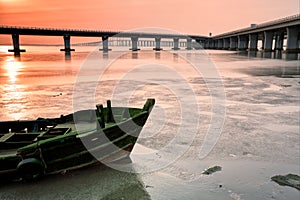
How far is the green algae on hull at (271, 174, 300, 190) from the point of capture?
22.1ft

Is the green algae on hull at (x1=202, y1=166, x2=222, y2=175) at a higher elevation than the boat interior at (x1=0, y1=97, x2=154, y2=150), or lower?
lower

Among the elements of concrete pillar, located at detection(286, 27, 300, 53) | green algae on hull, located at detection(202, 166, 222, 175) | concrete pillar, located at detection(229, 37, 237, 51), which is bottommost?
green algae on hull, located at detection(202, 166, 222, 175)

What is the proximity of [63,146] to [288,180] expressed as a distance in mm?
5662

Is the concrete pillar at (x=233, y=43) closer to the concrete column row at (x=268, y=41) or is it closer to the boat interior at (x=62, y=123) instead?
the concrete column row at (x=268, y=41)

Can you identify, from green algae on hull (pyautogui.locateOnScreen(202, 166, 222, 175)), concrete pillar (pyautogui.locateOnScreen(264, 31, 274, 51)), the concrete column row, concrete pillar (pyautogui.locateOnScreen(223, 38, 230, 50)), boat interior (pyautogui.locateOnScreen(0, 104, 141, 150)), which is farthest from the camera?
concrete pillar (pyautogui.locateOnScreen(223, 38, 230, 50))

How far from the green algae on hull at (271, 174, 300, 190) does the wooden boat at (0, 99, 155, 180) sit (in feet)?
12.6

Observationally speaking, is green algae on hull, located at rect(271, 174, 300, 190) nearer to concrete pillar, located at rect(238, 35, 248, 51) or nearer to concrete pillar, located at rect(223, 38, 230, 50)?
concrete pillar, located at rect(238, 35, 248, 51)

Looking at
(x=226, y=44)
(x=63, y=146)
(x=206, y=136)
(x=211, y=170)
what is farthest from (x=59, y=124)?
(x=226, y=44)

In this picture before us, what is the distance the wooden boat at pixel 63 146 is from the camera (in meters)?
6.75

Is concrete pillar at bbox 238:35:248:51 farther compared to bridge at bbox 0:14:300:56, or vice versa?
concrete pillar at bbox 238:35:248:51

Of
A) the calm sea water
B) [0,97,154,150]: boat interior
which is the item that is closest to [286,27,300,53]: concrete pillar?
the calm sea water

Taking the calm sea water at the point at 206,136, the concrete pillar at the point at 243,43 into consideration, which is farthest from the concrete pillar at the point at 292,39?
the calm sea water at the point at 206,136

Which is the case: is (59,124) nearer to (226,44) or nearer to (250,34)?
(250,34)

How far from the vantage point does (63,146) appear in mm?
7023
